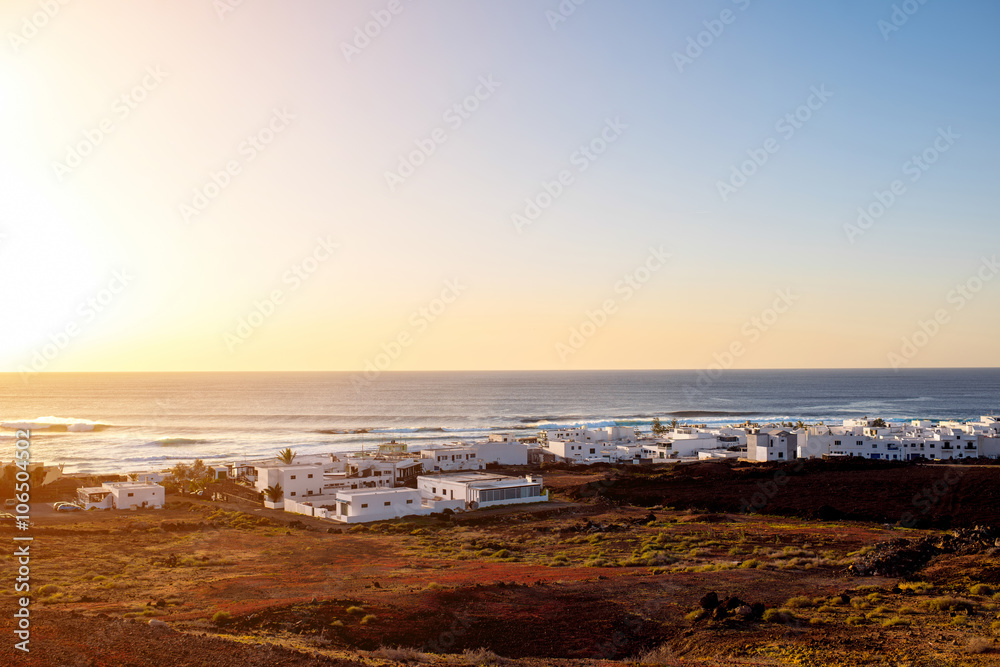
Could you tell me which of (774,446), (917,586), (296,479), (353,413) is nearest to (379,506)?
(296,479)

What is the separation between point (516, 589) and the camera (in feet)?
68.5

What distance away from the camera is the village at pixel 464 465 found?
41.9 metres

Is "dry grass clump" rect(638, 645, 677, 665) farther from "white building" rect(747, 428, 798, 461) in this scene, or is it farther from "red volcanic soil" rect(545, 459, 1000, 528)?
"white building" rect(747, 428, 798, 461)

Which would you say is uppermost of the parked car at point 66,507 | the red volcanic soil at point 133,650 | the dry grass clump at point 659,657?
the red volcanic soil at point 133,650

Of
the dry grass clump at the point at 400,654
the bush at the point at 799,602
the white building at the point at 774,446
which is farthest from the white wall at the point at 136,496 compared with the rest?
the white building at the point at 774,446

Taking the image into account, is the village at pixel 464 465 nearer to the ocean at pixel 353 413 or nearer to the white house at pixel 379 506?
the white house at pixel 379 506

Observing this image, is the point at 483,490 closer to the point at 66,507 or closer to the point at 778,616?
the point at 66,507

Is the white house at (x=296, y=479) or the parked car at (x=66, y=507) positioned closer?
the parked car at (x=66, y=507)

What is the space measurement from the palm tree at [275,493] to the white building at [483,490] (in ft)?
30.3

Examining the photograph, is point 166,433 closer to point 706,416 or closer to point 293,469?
point 293,469

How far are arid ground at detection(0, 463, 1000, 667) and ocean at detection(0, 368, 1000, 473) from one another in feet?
145

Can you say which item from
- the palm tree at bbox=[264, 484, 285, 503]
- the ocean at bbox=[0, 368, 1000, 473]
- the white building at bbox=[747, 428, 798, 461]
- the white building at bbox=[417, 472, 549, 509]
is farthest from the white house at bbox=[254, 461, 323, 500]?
the white building at bbox=[747, 428, 798, 461]

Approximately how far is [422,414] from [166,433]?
1824 inches

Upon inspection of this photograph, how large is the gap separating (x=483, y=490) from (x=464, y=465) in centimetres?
1892
